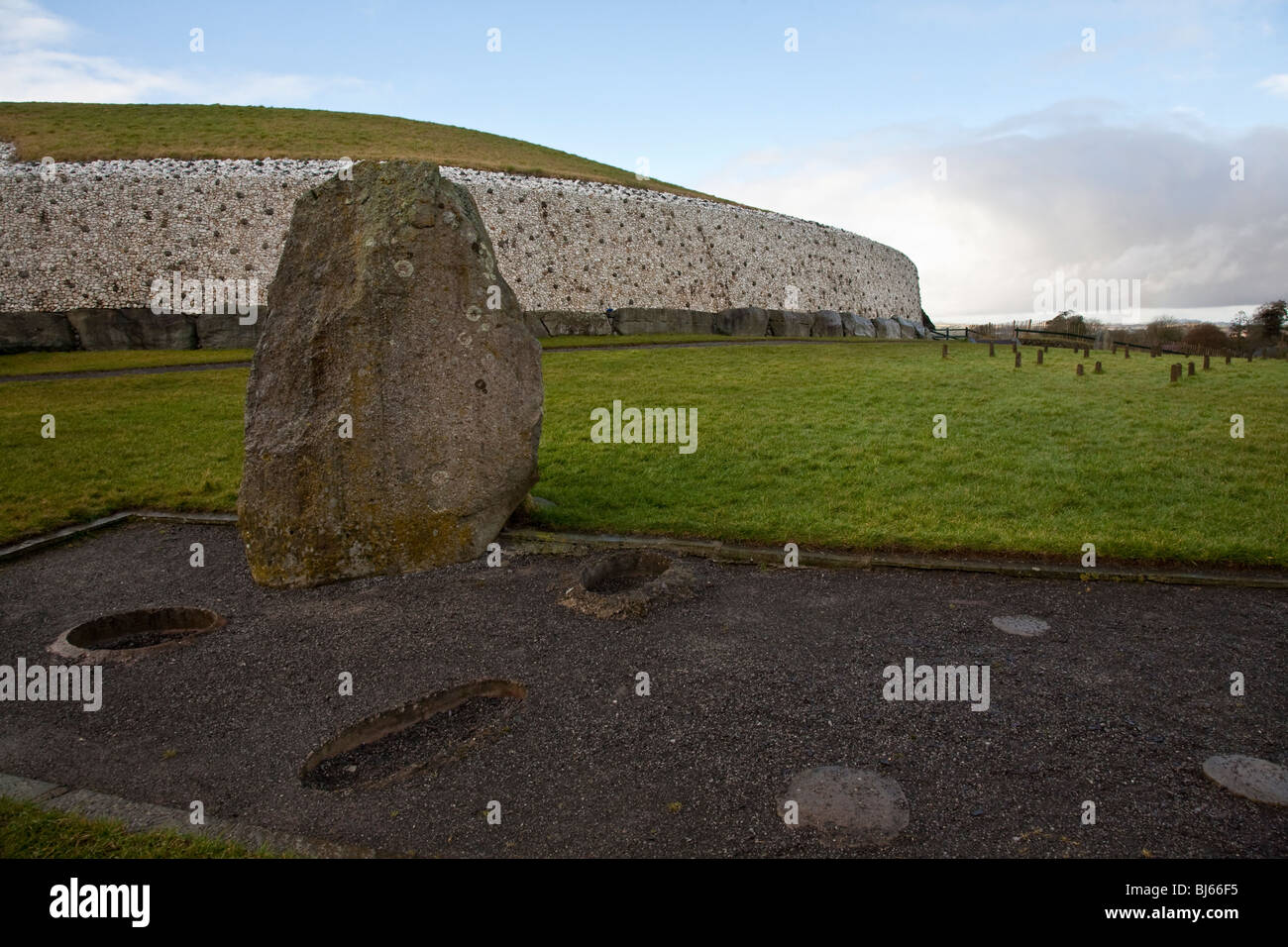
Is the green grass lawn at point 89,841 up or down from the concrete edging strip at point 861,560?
down

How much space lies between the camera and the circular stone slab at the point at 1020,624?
6.77 m

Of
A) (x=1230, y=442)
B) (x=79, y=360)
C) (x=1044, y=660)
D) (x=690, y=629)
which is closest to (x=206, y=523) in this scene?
(x=690, y=629)

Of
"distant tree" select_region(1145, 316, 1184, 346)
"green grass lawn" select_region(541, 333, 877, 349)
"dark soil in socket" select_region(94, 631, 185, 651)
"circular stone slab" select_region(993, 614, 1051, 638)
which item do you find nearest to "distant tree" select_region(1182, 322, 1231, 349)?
"distant tree" select_region(1145, 316, 1184, 346)

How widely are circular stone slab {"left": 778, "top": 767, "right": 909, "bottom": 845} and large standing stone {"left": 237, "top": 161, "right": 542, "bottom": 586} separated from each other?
17.8ft

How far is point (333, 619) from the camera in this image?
754 cm

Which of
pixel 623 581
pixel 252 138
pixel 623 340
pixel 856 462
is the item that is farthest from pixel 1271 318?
pixel 252 138

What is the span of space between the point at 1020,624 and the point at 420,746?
5189 millimetres

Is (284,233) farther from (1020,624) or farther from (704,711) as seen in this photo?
(1020,624)

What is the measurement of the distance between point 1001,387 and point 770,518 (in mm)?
13031

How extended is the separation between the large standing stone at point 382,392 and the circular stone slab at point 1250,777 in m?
7.02

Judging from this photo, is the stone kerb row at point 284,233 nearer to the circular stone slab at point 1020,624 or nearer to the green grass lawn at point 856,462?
the green grass lawn at point 856,462

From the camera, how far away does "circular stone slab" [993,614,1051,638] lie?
6773 mm

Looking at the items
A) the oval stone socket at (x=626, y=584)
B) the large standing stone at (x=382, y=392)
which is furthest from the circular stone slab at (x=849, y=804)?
the large standing stone at (x=382, y=392)

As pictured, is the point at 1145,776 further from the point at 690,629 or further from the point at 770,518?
the point at 770,518
